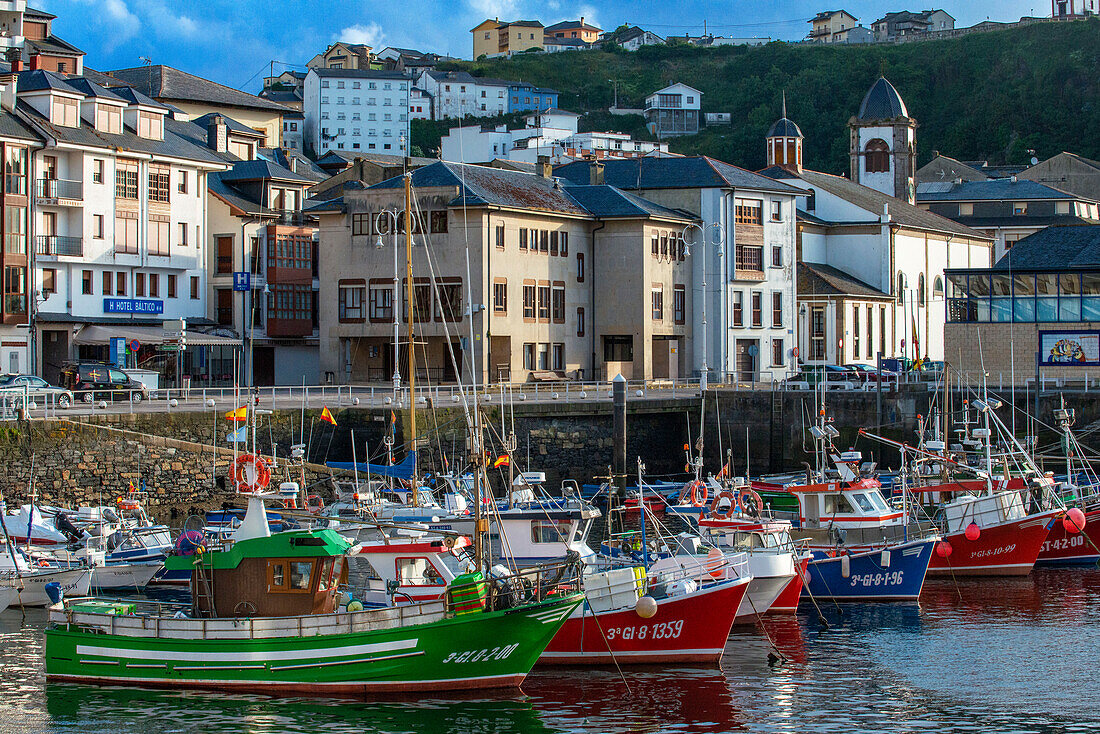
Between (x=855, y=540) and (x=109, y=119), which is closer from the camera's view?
(x=855, y=540)

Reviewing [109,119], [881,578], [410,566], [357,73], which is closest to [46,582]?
[410,566]

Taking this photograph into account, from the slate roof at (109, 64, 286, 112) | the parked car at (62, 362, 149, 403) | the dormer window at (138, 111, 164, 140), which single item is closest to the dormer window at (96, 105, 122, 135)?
the dormer window at (138, 111, 164, 140)

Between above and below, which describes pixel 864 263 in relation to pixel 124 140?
below

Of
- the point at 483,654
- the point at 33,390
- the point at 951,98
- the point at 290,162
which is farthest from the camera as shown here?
the point at 951,98

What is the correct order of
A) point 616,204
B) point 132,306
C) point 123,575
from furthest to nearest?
point 616,204 < point 132,306 < point 123,575

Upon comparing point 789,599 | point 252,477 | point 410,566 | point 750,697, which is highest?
point 252,477

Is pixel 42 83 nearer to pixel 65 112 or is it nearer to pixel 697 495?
pixel 65 112

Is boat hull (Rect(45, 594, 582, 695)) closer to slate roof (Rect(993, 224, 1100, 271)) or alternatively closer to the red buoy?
the red buoy

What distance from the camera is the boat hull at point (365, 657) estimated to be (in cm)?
2633

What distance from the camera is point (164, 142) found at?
78.2 metres

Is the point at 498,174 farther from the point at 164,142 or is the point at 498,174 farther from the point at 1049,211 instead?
the point at 1049,211

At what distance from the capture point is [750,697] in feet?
90.5

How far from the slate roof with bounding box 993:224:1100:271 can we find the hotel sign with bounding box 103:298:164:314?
130 ft

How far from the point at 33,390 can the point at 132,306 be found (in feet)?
61.9
